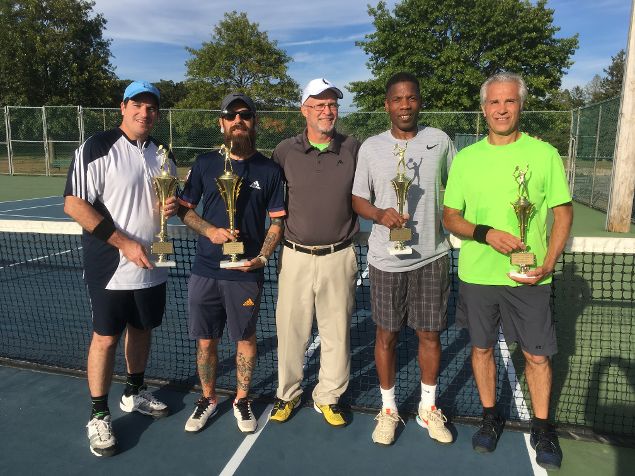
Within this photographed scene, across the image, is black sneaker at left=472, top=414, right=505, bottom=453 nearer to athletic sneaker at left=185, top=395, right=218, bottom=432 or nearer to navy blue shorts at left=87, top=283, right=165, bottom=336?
athletic sneaker at left=185, top=395, right=218, bottom=432

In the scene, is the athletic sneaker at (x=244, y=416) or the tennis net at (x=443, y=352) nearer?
the athletic sneaker at (x=244, y=416)

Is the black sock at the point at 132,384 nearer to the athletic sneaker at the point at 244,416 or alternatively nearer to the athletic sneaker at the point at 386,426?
the athletic sneaker at the point at 244,416

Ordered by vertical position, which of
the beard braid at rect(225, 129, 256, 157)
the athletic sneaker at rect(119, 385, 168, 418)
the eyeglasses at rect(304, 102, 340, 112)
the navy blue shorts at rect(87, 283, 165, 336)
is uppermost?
the eyeglasses at rect(304, 102, 340, 112)

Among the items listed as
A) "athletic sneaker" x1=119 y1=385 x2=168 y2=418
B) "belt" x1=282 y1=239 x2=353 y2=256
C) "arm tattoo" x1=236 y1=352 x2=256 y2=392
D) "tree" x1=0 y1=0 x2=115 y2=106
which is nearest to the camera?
"belt" x1=282 y1=239 x2=353 y2=256

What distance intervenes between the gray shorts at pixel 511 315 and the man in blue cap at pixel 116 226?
1.85 metres

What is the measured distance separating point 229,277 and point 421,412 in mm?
1528

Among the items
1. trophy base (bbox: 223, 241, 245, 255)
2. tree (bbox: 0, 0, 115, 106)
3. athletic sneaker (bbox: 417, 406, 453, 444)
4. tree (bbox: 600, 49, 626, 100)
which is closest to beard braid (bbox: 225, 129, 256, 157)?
trophy base (bbox: 223, 241, 245, 255)

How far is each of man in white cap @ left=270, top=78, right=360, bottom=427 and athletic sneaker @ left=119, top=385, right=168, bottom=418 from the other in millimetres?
767

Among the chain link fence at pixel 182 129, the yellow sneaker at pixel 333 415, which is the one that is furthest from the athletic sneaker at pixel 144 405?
the chain link fence at pixel 182 129

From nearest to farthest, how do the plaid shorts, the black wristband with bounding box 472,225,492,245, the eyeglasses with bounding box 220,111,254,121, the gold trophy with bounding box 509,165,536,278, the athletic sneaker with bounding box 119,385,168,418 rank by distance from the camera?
1. the gold trophy with bounding box 509,165,536,278
2. the black wristband with bounding box 472,225,492,245
3. the eyeglasses with bounding box 220,111,254,121
4. the plaid shorts
5. the athletic sneaker with bounding box 119,385,168,418

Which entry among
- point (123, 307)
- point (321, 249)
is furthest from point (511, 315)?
point (123, 307)

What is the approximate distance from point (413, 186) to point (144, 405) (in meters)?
2.34

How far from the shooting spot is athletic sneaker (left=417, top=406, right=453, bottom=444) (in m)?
3.25

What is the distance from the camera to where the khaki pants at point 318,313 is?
3336 millimetres
